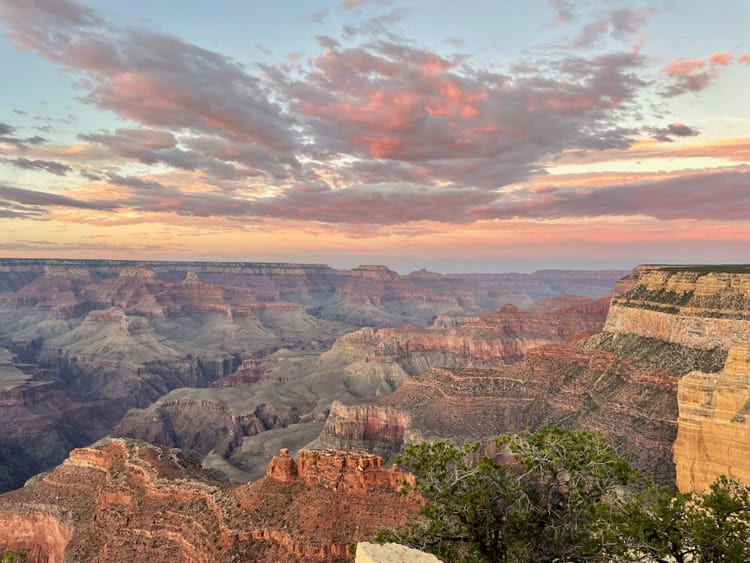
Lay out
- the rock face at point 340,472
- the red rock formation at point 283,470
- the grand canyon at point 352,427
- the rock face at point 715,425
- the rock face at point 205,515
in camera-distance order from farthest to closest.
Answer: the rock face at point 715,425 → the red rock formation at point 283,470 → the rock face at point 340,472 → the grand canyon at point 352,427 → the rock face at point 205,515

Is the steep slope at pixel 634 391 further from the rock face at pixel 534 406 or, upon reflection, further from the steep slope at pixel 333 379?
the steep slope at pixel 333 379

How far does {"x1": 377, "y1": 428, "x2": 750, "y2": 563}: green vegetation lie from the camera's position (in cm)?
1767

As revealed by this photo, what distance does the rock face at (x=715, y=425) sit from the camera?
43.9 m

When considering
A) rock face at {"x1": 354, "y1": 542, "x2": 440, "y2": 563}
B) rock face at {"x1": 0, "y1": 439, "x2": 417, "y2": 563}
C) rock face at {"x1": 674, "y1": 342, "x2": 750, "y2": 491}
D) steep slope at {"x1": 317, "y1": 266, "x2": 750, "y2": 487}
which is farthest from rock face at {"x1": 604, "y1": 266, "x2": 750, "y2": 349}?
rock face at {"x1": 354, "y1": 542, "x2": 440, "y2": 563}

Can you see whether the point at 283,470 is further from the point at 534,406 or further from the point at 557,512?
the point at 534,406

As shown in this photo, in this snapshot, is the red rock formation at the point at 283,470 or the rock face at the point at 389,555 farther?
the red rock formation at the point at 283,470

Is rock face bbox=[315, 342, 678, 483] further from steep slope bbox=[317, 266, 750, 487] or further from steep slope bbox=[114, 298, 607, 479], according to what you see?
steep slope bbox=[114, 298, 607, 479]

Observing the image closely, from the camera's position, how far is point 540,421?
8238 cm

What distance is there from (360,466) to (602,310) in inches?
5857

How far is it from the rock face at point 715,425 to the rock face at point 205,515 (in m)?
30.1

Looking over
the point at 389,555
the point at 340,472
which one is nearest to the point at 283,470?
the point at 340,472

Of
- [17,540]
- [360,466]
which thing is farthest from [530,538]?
[17,540]

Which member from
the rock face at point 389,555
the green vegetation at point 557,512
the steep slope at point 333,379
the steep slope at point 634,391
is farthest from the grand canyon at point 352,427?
the rock face at point 389,555

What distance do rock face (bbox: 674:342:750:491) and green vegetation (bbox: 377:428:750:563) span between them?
29.8m
